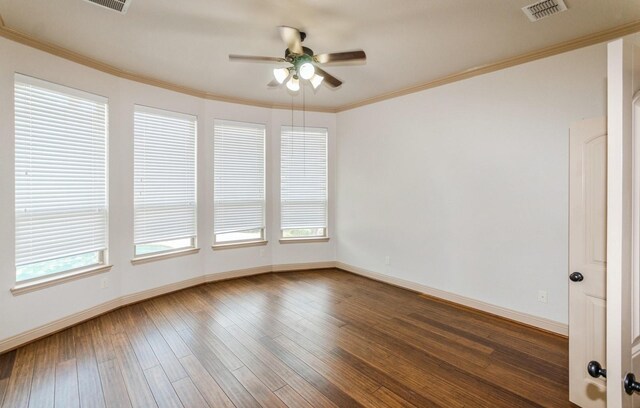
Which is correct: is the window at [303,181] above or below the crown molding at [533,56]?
below

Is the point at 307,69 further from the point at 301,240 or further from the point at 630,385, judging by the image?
the point at 301,240

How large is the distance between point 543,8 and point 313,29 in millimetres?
1866

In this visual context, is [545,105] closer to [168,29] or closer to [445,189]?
[445,189]

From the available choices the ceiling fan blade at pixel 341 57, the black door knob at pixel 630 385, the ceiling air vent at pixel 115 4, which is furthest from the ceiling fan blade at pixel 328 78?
the black door knob at pixel 630 385

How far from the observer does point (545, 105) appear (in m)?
3.05

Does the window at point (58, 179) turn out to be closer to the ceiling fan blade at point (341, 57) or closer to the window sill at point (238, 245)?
the window sill at point (238, 245)

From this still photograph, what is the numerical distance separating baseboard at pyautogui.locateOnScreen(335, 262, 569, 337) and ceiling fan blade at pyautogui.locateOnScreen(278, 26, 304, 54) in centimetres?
345

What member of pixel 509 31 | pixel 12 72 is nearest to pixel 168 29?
pixel 12 72

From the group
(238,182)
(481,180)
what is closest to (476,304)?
(481,180)

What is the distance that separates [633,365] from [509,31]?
2.81m

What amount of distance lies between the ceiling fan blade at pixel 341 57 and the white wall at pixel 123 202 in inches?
106

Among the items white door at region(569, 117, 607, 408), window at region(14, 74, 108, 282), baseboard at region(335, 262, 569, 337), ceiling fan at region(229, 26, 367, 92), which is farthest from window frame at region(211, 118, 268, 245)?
white door at region(569, 117, 607, 408)

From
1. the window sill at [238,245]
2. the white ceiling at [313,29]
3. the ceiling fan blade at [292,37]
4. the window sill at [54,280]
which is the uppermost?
the white ceiling at [313,29]

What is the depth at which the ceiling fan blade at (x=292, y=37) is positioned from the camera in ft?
7.52
